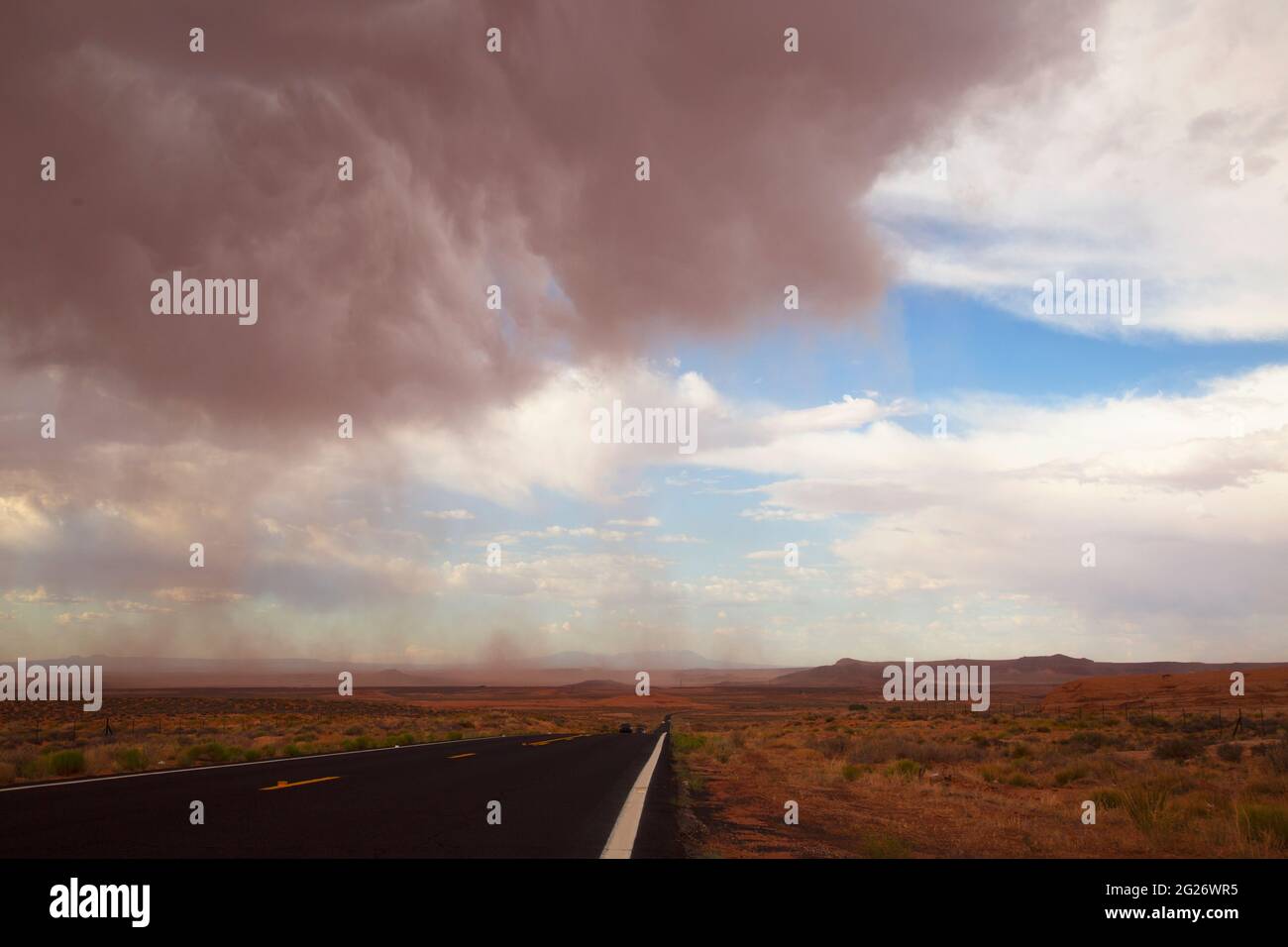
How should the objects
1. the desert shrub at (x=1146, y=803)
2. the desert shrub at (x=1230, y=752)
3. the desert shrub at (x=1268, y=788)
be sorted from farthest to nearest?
the desert shrub at (x=1230, y=752), the desert shrub at (x=1268, y=788), the desert shrub at (x=1146, y=803)

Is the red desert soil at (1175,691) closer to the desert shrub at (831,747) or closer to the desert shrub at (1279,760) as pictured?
the desert shrub at (831,747)

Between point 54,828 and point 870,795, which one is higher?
point 54,828

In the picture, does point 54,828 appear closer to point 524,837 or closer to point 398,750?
point 524,837

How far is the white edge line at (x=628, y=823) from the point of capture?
29.9 feet

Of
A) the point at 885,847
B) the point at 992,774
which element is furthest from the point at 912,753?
the point at 885,847

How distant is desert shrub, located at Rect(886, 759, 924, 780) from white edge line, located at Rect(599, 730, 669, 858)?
25.4ft

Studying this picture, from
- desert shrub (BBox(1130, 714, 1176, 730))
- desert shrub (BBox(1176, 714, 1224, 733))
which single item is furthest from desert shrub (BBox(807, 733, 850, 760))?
desert shrub (BBox(1130, 714, 1176, 730))

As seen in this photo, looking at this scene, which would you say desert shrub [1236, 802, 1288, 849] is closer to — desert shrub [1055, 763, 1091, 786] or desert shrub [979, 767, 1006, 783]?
desert shrub [1055, 763, 1091, 786]

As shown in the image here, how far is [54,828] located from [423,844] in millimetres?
4215

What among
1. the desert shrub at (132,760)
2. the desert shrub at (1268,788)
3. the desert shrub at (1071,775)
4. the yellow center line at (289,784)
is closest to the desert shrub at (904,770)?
the desert shrub at (1071,775)

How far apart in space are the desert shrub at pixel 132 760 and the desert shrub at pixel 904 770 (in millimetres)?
18483
